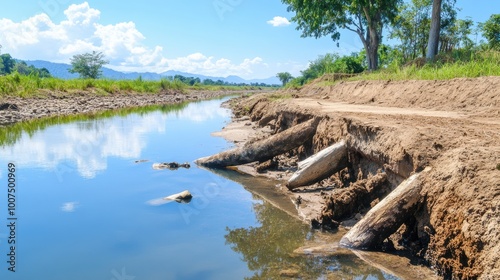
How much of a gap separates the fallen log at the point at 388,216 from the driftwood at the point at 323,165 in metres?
2.38

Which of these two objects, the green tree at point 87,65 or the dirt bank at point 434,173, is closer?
the dirt bank at point 434,173

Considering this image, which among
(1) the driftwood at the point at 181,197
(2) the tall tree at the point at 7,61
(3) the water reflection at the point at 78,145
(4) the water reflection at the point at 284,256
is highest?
(2) the tall tree at the point at 7,61

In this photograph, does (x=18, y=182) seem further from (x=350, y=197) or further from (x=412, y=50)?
(x=412, y=50)

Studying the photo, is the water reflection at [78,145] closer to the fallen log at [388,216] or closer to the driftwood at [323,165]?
the driftwood at [323,165]

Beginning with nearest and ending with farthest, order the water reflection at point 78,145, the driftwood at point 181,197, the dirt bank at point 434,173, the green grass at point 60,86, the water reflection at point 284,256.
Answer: the dirt bank at point 434,173
the water reflection at point 284,256
the driftwood at point 181,197
the water reflection at point 78,145
the green grass at point 60,86

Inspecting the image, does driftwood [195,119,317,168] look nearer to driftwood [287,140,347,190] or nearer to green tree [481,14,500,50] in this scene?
driftwood [287,140,347,190]

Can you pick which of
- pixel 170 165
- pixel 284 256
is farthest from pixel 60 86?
pixel 284 256

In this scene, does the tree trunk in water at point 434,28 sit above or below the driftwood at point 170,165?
above

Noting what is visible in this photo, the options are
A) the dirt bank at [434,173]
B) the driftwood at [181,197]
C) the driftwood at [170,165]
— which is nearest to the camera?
the dirt bank at [434,173]

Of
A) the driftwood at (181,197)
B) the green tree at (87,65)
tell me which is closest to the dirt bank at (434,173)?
the driftwood at (181,197)

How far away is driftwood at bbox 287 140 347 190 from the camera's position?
709cm

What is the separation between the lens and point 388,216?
462cm

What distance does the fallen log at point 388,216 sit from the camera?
4.55 metres

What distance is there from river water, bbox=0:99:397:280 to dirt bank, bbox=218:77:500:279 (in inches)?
24.1
